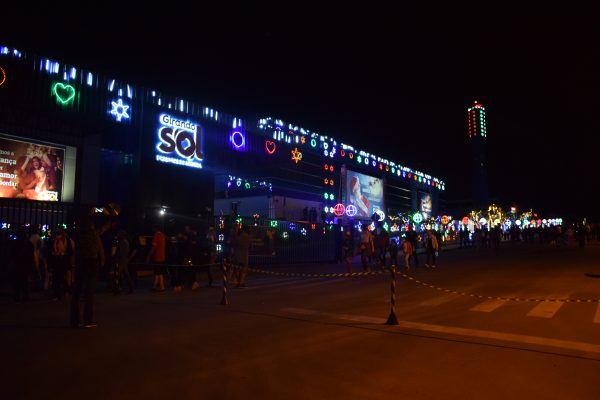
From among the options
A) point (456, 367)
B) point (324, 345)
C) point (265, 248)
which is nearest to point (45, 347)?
point (324, 345)

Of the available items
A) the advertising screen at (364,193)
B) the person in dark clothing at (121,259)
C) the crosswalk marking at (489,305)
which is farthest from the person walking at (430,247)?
the advertising screen at (364,193)

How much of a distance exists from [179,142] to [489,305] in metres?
16.2

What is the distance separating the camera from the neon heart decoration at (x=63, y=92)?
17812 mm

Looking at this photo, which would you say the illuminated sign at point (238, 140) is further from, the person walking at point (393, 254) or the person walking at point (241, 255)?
the person walking at point (393, 254)

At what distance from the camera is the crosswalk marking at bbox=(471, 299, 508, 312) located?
10.2 m

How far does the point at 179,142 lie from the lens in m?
22.2

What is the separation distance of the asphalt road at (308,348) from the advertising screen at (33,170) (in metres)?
7.73

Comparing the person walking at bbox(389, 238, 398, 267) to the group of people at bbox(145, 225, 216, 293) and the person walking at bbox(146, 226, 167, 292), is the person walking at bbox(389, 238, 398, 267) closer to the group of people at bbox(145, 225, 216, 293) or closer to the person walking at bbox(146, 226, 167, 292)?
the group of people at bbox(145, 225, 216, 293)

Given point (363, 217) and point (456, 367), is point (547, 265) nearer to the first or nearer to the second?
point (456, 367)

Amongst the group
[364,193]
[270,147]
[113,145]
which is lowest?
[113,145]

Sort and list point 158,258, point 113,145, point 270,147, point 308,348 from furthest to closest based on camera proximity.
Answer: point 270,147, point 113,145, point 158,258, point 308,348

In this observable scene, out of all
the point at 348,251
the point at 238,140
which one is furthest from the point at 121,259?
the point at 238,140

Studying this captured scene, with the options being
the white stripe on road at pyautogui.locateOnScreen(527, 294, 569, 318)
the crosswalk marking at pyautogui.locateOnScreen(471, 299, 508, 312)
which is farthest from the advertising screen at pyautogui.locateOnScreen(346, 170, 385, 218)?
the white stripe on road at pyautogui.locateOnScreen(527, 294, 569, 318)

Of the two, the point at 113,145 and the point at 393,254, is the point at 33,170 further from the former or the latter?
the point at 393,254
